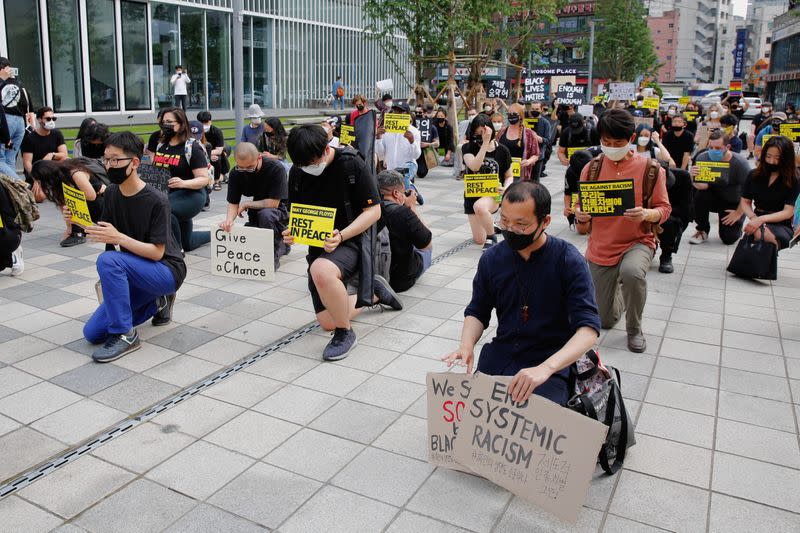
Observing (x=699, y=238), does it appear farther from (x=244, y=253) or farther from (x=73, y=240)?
(x=73, y=240)

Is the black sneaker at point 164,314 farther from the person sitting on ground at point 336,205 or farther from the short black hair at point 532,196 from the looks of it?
the short black hair at point 532,196

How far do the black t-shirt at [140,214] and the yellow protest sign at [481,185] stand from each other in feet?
15.4

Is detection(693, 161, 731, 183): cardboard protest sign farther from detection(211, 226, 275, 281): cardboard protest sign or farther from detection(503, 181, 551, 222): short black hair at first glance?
detection(503, 181, 551, 222): short black hair

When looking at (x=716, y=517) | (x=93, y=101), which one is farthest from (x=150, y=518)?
(x=93, y=101)

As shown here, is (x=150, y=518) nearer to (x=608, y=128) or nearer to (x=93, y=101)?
(x=608, y=128)

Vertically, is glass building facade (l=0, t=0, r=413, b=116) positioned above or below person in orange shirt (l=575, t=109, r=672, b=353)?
above

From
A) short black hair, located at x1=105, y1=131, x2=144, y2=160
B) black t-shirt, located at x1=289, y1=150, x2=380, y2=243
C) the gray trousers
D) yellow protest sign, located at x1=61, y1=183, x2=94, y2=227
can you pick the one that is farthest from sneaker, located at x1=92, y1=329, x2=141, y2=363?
the gray trousers

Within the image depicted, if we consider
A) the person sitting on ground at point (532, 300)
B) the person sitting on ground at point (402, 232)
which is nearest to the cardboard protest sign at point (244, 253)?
the person sitting on ground at point (402, 232)

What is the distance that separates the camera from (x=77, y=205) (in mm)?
6199

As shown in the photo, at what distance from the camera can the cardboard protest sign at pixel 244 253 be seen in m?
6.62

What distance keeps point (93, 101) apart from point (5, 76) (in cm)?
1402

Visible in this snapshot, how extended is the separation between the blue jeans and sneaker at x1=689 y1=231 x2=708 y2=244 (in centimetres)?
760

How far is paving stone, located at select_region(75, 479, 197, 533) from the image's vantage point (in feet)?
11.4

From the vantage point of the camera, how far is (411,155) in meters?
12.7
